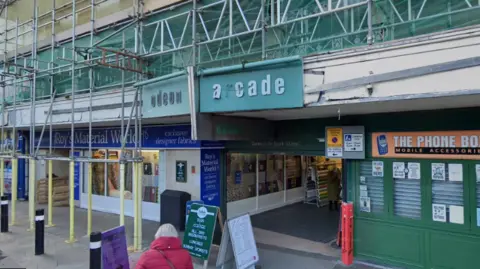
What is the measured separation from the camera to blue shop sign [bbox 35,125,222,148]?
9367 mm

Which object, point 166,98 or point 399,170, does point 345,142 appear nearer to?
point 399,170

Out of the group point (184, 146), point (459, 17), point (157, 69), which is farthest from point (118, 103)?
point (459, 17)

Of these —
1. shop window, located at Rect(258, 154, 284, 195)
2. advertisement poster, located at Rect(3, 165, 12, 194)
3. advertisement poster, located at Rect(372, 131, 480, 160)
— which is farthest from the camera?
advertisement poster, located at Rect(3, 165, 12, 194)

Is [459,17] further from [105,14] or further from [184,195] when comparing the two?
[105,14]

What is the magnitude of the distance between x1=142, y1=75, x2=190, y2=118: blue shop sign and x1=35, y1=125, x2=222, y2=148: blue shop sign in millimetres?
2142

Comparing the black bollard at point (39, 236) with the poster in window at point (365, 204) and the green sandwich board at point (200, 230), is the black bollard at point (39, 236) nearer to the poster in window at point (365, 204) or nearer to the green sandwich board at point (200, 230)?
the green sandwich board at point (200, 230)

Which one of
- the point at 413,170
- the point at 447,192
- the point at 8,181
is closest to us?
the point at 447,192

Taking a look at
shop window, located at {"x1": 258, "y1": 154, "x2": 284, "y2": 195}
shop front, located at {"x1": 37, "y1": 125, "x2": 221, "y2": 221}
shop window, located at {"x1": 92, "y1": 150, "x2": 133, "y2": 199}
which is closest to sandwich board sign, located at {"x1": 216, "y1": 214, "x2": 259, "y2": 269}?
shop front, located at {"x1": 37, "y1": 125, "x2": 221, "y2": 221}

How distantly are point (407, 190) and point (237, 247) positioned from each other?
3.10m

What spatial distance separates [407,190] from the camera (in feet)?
20.5

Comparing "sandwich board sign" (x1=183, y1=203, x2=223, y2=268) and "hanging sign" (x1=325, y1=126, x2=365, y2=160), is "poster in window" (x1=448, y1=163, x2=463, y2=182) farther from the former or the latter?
"sandwich board sign" (x1=183, y1=203, x2=223, y2=268)

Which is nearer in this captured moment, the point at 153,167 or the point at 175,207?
the point at 175,207

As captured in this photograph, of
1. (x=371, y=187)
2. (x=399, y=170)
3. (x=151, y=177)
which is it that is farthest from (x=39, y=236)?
(x=399, y=170)

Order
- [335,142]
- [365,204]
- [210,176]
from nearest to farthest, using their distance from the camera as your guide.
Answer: [365,204]
[335,142]
[210,176]
